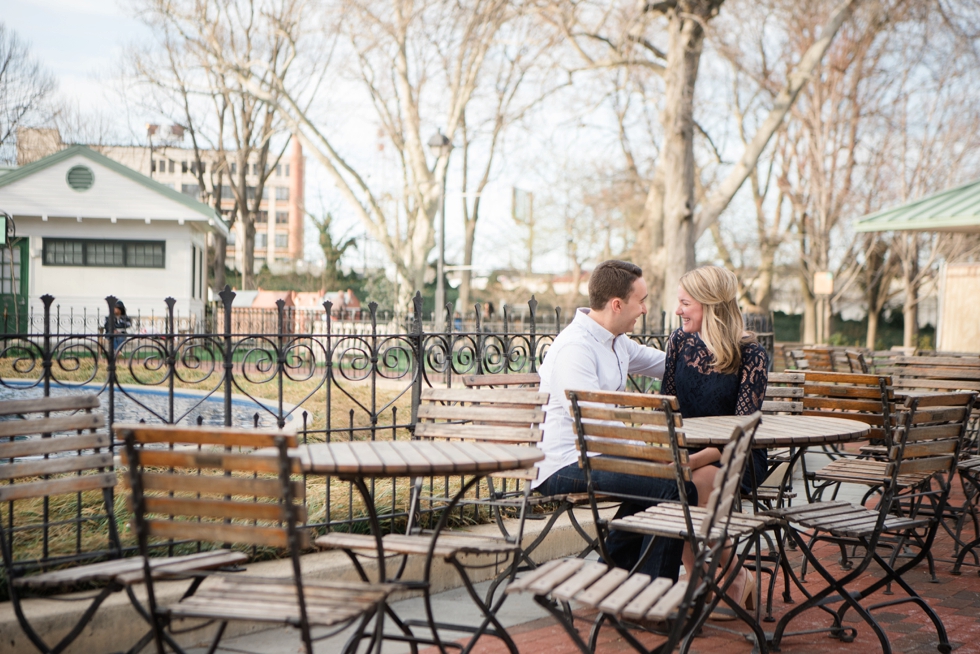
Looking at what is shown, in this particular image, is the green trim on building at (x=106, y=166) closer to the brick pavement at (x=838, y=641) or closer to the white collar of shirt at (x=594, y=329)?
the white collar of shirt at (x=594, y=329)

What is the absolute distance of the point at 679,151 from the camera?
15.9 m

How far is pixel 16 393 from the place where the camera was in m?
13.2

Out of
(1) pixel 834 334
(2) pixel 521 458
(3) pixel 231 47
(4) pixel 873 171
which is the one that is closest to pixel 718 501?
(2) pixel 521 458

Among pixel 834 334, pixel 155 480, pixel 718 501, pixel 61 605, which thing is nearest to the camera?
pixel 155 480

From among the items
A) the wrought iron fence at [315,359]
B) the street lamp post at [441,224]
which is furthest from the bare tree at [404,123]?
the wrought iron fence at [315,359]

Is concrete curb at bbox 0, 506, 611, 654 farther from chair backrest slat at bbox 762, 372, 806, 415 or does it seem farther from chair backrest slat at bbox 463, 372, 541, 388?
chair backrest slat at bbox 762, 372, 806, 415

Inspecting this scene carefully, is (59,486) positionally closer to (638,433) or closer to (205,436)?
(205,436)

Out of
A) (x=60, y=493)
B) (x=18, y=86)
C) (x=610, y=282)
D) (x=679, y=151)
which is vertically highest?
(x=18, y=86)

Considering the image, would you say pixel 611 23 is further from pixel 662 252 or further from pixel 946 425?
pixel 946 425

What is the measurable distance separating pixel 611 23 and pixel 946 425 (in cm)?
1224

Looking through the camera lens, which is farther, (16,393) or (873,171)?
(873,171)

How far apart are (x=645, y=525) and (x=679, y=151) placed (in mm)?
12979

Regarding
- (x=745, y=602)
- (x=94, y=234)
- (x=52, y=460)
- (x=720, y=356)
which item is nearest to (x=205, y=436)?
(x=52, y=460)

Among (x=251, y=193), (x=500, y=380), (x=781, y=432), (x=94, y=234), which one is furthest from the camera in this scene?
(x=251, y=193)
